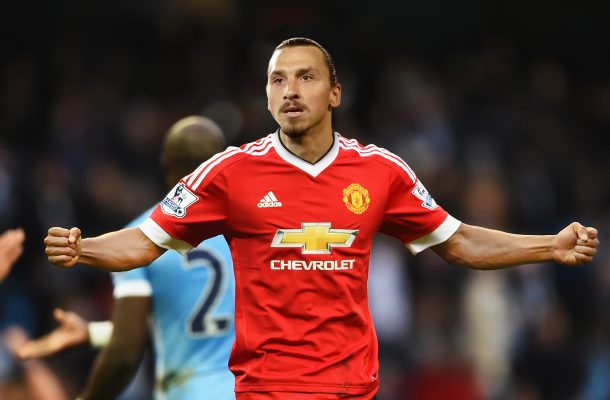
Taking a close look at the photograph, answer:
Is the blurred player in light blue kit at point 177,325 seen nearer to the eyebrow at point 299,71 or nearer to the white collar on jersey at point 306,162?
the white collar on jersey at point 306,162

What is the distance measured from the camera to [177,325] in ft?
18.6

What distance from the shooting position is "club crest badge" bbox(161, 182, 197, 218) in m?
4.54

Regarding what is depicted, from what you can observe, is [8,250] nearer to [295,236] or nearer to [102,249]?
[102,249]

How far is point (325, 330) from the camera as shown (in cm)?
448

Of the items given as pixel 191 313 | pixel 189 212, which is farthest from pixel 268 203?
pixel 191 313

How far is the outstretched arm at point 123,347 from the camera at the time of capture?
558 centimetres

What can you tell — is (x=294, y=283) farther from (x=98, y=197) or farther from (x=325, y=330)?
(x=98, y=197)

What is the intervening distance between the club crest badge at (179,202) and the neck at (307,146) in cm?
42

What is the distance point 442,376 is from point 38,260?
3484mm

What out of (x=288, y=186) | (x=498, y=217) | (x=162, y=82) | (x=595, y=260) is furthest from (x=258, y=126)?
(x=288, y=186)

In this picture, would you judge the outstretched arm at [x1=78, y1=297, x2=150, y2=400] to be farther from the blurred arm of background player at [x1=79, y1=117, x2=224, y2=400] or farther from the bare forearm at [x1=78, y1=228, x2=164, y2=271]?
the bare forearm at [x1=78, y1=228, x2=164, y2=271]

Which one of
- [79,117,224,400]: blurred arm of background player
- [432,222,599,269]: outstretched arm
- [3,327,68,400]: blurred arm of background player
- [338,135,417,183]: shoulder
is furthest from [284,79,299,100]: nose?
[3,327,68,400]: blurred arm of background player

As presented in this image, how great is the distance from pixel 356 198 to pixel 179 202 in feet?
2.16

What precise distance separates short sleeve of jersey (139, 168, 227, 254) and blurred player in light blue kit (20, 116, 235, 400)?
1071mm
